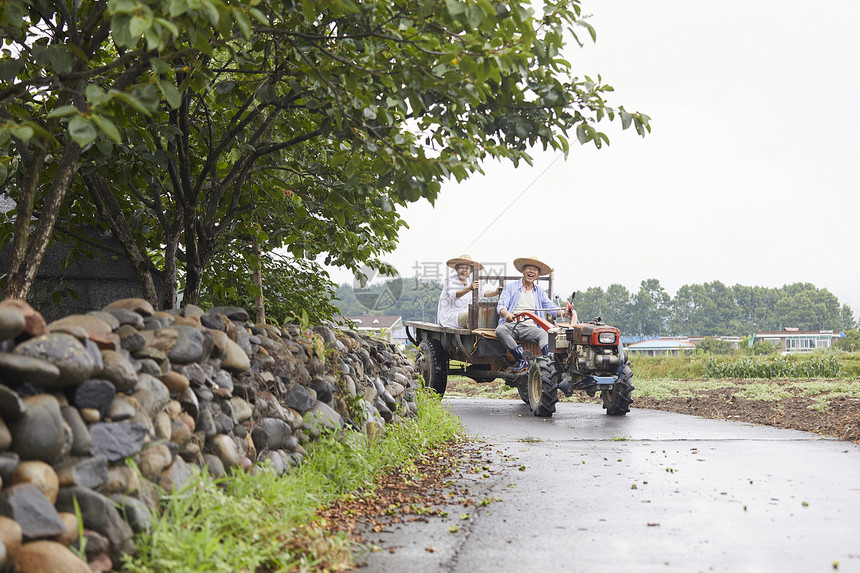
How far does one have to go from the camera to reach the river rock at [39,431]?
2.95 meters

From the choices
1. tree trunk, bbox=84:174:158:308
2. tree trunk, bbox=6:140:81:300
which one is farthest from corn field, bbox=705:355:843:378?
tree trunk, bbox=6:140:81:300

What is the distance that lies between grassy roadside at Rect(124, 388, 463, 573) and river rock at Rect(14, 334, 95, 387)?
2.28 ft

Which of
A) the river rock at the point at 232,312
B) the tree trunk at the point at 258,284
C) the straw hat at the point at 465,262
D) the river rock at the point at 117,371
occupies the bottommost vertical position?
the river rock at the point at 117,371

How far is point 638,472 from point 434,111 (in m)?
3.23

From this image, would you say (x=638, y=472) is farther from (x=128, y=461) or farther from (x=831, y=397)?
(x=831, y=397)

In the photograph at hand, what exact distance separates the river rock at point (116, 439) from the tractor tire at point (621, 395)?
26.4ft

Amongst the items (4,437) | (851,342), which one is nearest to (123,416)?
(4,437)

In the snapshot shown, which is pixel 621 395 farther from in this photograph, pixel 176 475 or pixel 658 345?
pixel 658 345

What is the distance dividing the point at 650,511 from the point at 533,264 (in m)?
7.37

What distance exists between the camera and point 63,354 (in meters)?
3.19

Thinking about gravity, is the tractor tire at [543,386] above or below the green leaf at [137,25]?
below

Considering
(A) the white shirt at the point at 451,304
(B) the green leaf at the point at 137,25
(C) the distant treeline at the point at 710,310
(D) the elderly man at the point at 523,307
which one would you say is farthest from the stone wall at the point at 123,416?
(C) the distant treeline at the point at 710,310

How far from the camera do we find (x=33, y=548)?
2736 millimetres

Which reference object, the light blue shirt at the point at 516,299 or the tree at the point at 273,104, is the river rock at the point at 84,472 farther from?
the light blue shirt at the point at 516,299
